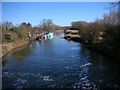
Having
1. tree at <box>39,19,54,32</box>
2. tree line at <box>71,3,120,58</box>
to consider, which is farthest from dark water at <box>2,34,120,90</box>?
tree at <box>39,19,54,32</box>

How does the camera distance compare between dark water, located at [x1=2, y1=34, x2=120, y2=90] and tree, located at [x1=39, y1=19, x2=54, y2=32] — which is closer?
dark water, located at [x1=2, y1=34, x2=120, y2=90]

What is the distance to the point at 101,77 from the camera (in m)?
14.6

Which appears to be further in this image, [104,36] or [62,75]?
[104,36]

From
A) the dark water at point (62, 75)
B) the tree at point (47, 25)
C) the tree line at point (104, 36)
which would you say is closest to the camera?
the dark water at point (62, 75)

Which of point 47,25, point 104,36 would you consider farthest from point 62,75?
point 47,25

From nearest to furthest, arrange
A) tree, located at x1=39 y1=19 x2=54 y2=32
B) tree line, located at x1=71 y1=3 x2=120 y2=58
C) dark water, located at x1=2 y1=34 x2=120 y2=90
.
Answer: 1. dark water, located at x1=2 y1=34 x2=120 y2=90
2. tree line, located at x1=71 y1=3 x2=120 y2=58
3. tree, located at x1=39 y1=19 x2=54 y2=32

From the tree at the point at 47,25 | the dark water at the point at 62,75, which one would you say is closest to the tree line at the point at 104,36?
the dark water at the point at 62,75

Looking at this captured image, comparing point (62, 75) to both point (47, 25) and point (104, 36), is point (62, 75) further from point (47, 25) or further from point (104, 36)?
point (47, 25)

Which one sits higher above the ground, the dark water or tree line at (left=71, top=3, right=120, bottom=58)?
tree line at (left=71, top=3, right=120, bottom=58)

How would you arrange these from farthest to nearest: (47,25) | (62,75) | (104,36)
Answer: (47,25)
(104,36)
(62,75)

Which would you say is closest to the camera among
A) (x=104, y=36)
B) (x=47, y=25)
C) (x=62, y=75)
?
(x=62, y=75)

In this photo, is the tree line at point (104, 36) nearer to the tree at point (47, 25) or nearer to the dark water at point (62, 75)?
the dark water at point (62, 75)

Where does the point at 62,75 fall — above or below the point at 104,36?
below

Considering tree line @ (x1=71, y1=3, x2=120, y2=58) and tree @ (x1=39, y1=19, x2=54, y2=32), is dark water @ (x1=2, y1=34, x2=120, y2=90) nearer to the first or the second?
tree line @ (x1=71, y1=3, x2=120, y2=58)
